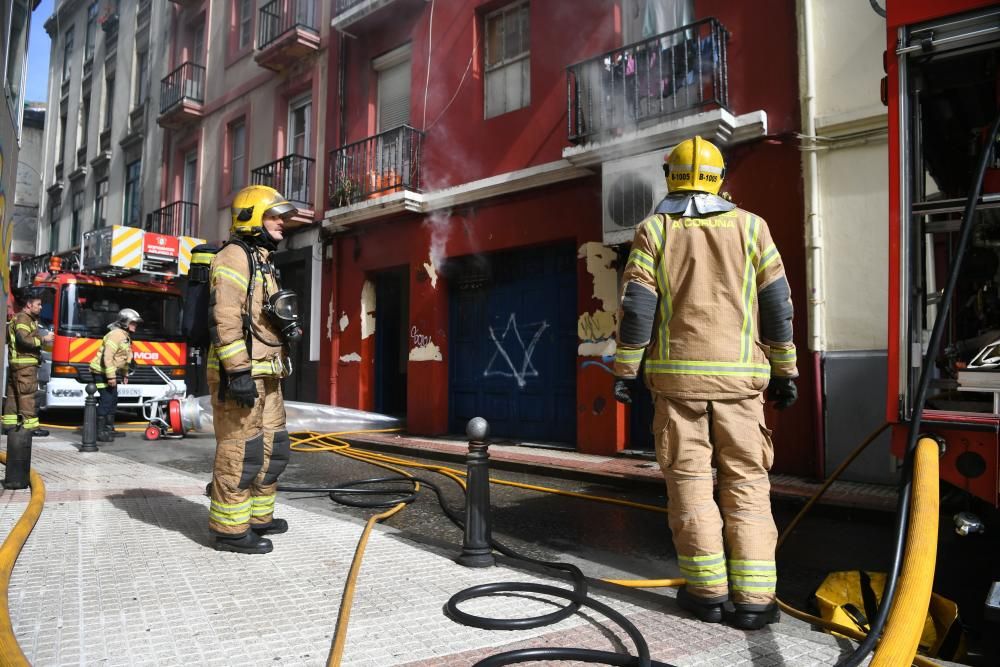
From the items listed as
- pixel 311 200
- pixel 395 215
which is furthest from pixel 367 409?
pixel 311 200

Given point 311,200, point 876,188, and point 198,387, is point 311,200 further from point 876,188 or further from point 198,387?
point 876,188

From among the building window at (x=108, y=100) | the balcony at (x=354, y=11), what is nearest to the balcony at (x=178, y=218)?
the building window at (x=108, y=100)

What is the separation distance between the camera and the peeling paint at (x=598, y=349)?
329 inches

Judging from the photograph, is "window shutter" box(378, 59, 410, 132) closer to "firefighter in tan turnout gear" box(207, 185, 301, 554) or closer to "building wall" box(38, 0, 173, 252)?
"firefighter in tan turnout gear" box(207, 185, 301, 554)

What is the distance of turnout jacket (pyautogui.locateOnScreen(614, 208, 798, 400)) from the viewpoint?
2900 millimetres

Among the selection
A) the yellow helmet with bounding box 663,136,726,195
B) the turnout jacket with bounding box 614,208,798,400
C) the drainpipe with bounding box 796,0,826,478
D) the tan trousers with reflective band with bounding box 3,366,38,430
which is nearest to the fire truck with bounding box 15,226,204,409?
the tan trousers with reflective band with bounding box 3,366,38,430

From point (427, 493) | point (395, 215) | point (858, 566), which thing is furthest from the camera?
point (395, 215)

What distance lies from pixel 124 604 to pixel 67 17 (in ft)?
96.1

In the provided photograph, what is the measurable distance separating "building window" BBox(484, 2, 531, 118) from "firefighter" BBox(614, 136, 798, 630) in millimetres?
7240

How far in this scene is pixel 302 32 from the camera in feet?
43.2

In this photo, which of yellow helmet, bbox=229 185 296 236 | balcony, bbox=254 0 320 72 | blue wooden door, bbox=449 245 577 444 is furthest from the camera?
balcony, bbox=254 0 320 72

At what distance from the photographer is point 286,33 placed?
13242 millimetres

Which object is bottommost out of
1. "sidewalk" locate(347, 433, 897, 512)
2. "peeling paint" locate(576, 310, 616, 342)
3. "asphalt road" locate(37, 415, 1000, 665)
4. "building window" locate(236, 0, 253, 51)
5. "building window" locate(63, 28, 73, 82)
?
"asphalt road" locate(37, 415, 1000, 665)

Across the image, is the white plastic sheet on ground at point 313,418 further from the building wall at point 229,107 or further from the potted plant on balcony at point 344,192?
the building wall at point 229,107
